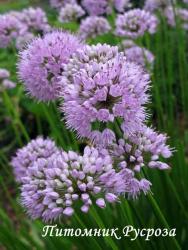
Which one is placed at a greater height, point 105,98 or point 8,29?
point 8,29

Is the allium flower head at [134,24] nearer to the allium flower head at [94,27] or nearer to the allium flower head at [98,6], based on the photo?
the allium flower head at [98,6]

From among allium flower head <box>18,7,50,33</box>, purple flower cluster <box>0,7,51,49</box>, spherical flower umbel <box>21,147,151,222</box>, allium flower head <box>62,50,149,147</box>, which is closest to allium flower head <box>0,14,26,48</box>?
purple flower cluster <box>0,7,51,49</box>

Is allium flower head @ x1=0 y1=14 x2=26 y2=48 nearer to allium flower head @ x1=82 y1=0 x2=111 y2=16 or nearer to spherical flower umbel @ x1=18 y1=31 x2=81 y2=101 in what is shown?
allium flower head @ x1=82 y1=0 x2=111 y2=16

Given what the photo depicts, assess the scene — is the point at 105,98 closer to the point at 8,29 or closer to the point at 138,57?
the point at 8,29

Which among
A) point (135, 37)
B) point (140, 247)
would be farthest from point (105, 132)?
point (135, 37)

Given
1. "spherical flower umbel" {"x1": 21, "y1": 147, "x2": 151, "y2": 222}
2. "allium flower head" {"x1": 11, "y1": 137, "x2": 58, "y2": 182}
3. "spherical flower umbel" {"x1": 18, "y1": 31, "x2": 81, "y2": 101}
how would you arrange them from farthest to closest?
"allium flower head" {"x1": 11, "y1": 137, "x2": 58, "y2": 182}
"spherical flower umbel" {"x1": 18, "y1": 31, "x2": 81, "y2": 101}
"spherical flower umbel" {"x1": 21, "y1": 147, "x2": 151, "y2": 222}

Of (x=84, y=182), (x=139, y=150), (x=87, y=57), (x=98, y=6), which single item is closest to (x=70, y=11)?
(x=98, y=6)
